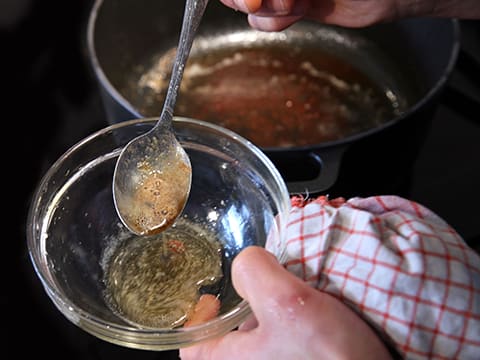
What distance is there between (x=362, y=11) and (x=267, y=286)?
1.53 ft

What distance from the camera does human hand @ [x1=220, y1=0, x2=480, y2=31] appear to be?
0.78 meters

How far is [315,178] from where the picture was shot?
0.78 meters

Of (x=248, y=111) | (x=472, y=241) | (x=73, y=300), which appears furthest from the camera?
(x=248, y=111)

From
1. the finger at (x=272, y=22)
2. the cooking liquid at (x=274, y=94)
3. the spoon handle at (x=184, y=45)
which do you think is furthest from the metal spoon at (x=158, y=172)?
the cooking liquid at (x=274, y=94)

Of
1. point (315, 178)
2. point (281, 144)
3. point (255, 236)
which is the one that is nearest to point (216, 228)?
point (255, 236)

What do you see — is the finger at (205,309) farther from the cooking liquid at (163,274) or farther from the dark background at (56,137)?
the dark background at (56,137)

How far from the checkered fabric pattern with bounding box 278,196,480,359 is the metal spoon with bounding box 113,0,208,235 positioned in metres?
0.17

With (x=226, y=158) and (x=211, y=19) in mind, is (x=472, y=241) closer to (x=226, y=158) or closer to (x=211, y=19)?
(x=226, y=158)

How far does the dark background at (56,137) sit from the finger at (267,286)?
314 millimetres

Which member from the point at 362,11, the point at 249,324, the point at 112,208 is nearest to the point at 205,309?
the point at 249,324

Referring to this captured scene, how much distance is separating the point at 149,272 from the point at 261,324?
18cm

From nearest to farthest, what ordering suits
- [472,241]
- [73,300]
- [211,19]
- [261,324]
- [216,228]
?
[261,324] < [73,300] < [216,228] < [472,241] < [211,19]

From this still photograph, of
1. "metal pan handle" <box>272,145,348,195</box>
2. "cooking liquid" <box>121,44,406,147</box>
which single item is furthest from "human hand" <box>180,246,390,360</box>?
"cooking liquid" <box>121,44,406,147</box>

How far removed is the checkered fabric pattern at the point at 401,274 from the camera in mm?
459
